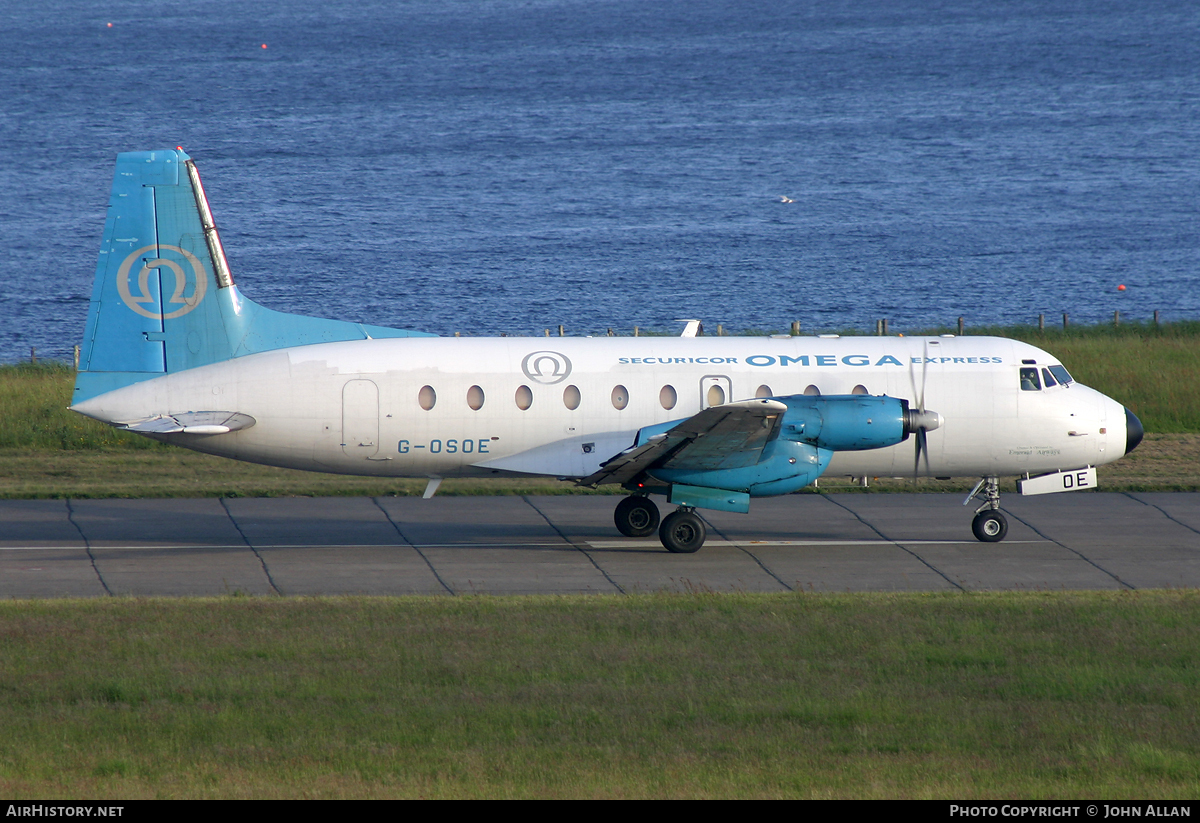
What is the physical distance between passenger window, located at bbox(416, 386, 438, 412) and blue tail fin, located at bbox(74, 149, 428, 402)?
254 centimetres

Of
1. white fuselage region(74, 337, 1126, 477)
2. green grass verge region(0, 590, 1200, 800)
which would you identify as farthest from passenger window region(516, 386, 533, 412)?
green grass verge region(0, 590, 1200, 800)

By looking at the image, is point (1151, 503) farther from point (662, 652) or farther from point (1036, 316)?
point (1036, 316)

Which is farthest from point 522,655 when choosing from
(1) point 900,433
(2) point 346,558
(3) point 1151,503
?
(3) point 1151,503

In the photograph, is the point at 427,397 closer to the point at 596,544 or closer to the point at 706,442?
the point at 596,544

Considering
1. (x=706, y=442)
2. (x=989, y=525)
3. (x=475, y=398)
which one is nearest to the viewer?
(x=706, y=442)

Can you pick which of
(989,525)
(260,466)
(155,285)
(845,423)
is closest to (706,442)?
(845,423)

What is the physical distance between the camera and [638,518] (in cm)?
2211

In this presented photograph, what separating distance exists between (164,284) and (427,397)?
4.37 metres

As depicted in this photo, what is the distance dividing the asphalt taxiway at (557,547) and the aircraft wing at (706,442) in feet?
4.85

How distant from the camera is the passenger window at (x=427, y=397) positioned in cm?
2047

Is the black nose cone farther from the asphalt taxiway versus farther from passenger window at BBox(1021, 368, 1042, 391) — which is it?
passenger window at BBox(1021, 368, 1042, 391)

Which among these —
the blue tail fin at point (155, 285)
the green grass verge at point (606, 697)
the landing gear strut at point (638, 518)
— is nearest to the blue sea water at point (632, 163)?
the blue tail fin at point (155, 285)

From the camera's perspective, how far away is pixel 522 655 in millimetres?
14469

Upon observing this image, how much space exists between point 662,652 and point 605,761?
3706mm
